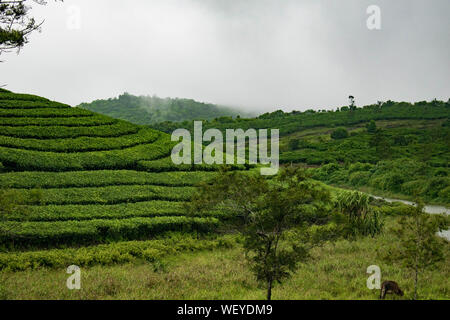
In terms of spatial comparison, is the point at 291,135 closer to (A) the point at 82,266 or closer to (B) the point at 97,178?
(B) the point at 97,178

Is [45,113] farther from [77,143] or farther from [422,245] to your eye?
[422,245]

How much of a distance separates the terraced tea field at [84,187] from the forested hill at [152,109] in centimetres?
8830

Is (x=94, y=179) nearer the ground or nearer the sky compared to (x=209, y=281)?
nearer the sky

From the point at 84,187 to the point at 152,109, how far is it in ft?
379

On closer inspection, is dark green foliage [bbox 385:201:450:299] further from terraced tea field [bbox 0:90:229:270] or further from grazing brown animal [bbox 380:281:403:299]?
terraced tea field [bbox 0:90:229:270]

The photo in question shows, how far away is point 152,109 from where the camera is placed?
136 m

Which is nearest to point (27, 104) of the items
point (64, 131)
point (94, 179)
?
point (64, 131)

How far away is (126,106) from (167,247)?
4916 inches

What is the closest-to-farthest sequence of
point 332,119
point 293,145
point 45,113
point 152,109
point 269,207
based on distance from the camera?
point 269,207, point 45,113, point 293,145, point 332,119, point 152,109

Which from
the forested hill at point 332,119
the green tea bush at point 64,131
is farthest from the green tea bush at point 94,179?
the forested hill at point 332,119

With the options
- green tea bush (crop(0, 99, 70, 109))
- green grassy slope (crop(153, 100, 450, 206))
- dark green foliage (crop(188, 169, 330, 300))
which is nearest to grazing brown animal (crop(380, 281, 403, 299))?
green grassy slope (crop(153, 100, 450, 206))

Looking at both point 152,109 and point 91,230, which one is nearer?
point 91,230

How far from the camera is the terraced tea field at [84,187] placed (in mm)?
18000

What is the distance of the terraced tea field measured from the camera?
709 inches
